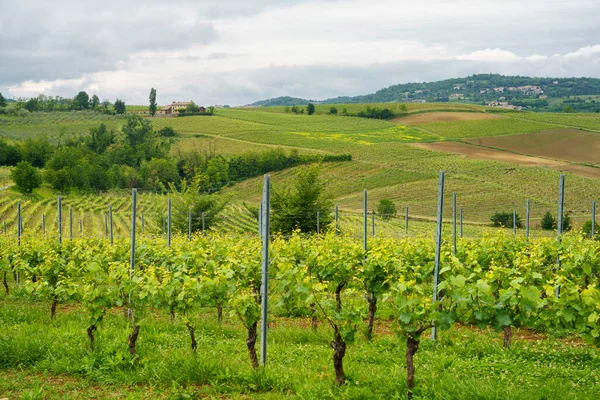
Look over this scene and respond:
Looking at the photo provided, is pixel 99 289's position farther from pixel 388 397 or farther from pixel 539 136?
pixel 539 136

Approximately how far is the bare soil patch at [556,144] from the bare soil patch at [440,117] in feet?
42.3

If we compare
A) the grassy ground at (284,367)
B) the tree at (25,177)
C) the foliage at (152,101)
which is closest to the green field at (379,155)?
the tree at (25,177)

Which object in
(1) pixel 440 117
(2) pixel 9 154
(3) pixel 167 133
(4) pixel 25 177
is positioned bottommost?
(4) pixel 25 177

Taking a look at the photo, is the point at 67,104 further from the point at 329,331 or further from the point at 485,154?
the point at 329,331

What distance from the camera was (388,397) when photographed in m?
5.64

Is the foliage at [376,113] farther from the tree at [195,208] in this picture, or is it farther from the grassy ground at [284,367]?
the grassy ground at [284,367]

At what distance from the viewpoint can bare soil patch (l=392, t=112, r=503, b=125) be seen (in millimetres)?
80363

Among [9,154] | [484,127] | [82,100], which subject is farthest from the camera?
[82,100]

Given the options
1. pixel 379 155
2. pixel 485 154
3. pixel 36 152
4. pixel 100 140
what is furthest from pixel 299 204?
pixel 100 140

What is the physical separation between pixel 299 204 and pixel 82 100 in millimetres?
103084

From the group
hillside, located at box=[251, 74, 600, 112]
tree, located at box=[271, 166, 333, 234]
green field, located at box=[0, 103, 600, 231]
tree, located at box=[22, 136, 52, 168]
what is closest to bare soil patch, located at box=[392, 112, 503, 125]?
green field, located at box=[0, 103, 600, 231]

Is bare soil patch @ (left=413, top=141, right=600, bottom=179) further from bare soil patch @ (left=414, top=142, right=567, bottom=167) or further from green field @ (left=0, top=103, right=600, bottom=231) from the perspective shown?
green field @ (left=0, top=103, right=600, bottom=231)

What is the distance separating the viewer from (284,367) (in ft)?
21.6

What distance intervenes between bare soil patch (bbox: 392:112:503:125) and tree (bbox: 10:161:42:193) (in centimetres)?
5230
